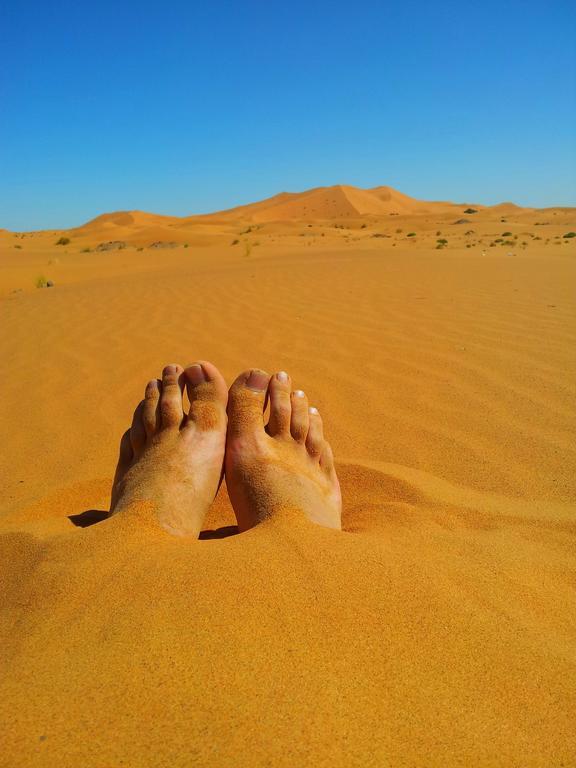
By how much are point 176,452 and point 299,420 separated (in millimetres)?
504

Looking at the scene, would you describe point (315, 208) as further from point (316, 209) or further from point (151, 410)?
point (151, 410)

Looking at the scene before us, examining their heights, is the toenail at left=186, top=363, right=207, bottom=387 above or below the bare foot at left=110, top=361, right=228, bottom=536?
above

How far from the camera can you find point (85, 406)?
2.94m

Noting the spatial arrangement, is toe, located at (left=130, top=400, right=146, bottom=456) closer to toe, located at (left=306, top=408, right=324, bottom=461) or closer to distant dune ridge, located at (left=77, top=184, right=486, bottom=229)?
toe, located at (left=306, top=408, right=324, bottom=461)

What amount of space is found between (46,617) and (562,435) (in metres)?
2.11

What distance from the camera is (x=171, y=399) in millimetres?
2188

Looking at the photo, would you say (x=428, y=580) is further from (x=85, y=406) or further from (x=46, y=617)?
(x=85, y=406)

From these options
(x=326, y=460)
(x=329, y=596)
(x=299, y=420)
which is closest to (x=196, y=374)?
(x=299, y=420)

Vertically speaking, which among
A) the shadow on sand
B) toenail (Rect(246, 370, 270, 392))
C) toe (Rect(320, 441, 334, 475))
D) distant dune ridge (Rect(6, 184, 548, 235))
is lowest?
the shadow on sand

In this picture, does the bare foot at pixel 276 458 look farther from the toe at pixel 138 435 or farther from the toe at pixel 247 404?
the toe at pixel 138 435

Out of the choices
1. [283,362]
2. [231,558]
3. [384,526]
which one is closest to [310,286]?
[283,362]

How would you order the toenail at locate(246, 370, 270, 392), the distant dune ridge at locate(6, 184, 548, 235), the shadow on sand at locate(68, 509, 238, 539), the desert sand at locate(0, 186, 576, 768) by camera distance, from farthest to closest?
the distant dune ridge at locate(6, 184, 548, 235), the toenail at locate(246, 370, 270, 392), the shadow on sand at locate(68, 509, 238, 539), the desert sand at locate(0, 186, 576, 768)

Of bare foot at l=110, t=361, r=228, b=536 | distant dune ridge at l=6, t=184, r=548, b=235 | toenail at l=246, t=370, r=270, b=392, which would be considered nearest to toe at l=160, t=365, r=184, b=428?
bare foot at l=110, t=361, r=228, b=536

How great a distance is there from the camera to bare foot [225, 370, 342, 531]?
1635mm
